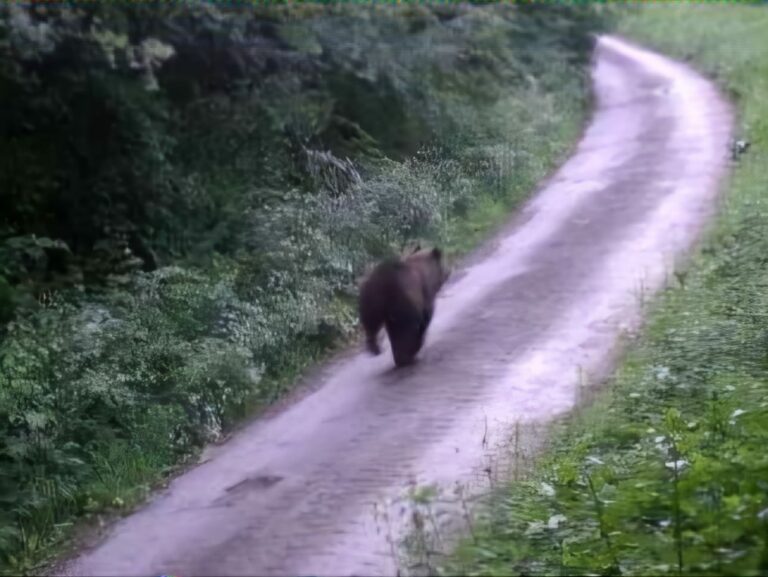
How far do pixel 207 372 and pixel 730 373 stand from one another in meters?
3.71

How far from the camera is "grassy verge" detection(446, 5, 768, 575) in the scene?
4.60 meters

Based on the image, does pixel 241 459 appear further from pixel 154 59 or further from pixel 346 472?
pixel 154 59

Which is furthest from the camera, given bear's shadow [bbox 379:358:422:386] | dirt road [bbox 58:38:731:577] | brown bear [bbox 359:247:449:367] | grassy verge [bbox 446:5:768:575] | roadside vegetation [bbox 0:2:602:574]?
brown bear [bbox 359:247:449:367]

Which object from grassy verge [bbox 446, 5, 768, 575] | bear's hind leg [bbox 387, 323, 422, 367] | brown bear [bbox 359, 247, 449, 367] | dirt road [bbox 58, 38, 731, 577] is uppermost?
brown bear [bbox 359, 247, 449, 367]

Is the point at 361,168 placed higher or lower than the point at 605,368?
higher

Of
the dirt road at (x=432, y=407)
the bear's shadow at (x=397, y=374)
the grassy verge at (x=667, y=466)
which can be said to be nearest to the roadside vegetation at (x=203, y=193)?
the dirt road at (x=432, y=407)

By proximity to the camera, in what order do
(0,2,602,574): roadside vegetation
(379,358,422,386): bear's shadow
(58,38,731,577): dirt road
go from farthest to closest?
(379,358,422,386): bear's shadow, (0,2,602,574): roadside vegetation, (58,38,731,577): dirt road

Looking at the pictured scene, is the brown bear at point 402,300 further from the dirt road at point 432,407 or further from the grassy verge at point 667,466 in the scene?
the grassy verge at point 667,466

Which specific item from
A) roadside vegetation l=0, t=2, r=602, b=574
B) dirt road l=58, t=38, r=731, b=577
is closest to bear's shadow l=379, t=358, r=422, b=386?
dirt road l=58, t=38, r=731, b=577

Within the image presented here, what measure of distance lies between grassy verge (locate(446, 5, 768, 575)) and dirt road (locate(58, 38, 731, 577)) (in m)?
0.35

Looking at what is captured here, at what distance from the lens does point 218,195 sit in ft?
40.9

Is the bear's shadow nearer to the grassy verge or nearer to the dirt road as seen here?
the dirt road

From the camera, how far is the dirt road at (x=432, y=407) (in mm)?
5074

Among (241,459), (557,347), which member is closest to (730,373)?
(557,347)
